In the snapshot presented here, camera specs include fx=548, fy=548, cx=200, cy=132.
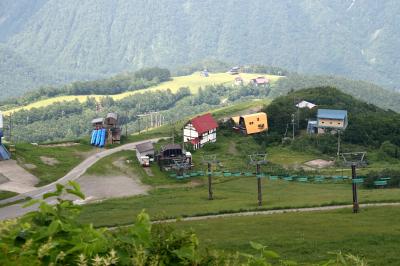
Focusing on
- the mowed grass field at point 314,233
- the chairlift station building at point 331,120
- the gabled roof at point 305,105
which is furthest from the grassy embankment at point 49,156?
the gabled roof at point 305,105

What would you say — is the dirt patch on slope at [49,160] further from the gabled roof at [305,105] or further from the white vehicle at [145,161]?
the gabled roof at [305,105]

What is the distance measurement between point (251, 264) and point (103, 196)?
204 feet

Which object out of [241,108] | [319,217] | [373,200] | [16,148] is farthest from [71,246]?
[241,108]

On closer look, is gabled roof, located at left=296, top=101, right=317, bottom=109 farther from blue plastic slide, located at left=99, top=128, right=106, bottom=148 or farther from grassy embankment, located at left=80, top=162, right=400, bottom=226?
grassy embankment, located at left=80, top=162, right=400, bottom=226

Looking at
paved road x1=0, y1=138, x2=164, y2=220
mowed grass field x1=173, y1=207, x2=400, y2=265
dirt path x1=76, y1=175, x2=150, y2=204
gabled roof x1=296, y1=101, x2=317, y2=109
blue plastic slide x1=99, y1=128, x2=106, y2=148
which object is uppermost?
mowed grass field x1=173, y1=207, x2=400, y2=265

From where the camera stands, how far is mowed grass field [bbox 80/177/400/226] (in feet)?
171

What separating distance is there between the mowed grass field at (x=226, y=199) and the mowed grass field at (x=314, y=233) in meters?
6.46

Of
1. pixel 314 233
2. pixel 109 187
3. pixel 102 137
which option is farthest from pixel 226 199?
pixel 102 137

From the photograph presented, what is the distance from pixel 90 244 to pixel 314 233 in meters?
31.1

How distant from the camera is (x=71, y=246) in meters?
6.20

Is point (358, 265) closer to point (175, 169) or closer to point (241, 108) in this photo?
point (175, 169)

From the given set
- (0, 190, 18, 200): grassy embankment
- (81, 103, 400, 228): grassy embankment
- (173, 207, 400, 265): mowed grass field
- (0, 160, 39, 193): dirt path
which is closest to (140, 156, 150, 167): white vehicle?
(81, 103, 400, 228): grassy embankment

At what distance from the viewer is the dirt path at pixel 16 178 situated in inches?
2719

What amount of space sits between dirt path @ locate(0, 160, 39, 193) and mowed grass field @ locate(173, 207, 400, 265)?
32591 millimetres
